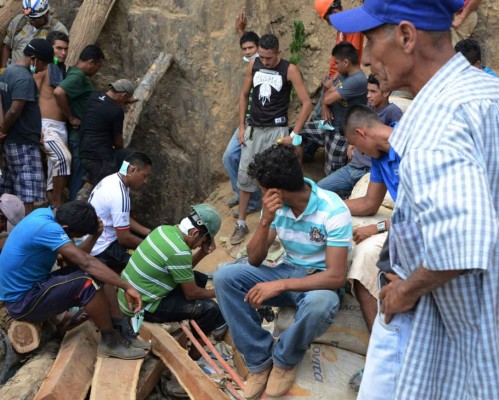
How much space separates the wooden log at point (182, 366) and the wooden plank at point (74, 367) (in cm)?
46

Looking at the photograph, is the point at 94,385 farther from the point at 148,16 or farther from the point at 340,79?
the point at 148,16

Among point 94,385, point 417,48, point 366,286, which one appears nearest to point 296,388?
point 366,286

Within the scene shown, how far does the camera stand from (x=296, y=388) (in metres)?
4.11

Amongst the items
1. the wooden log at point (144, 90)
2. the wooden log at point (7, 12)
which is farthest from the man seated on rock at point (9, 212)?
the wooden log at point (7, 12)

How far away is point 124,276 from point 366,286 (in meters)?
2.09

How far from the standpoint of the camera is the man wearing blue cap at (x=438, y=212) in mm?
1796

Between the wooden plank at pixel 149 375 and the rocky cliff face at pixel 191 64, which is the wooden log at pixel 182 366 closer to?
the wooden plank at pixel 149 375

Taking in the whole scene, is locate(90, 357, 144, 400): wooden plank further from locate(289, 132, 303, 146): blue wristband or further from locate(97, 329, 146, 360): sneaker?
locate(289, 132, 303, 146): blue wristband

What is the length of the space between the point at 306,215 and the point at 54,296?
6.58ft

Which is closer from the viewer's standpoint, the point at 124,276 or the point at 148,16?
the point at 124,276

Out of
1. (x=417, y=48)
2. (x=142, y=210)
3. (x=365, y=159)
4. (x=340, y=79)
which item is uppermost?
(x=417, y=48)

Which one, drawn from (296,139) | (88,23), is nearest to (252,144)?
(296,139)

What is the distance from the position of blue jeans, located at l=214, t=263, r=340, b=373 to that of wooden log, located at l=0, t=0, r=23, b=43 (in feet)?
20.0

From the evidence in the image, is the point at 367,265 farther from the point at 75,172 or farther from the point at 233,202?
the point at 75,172
